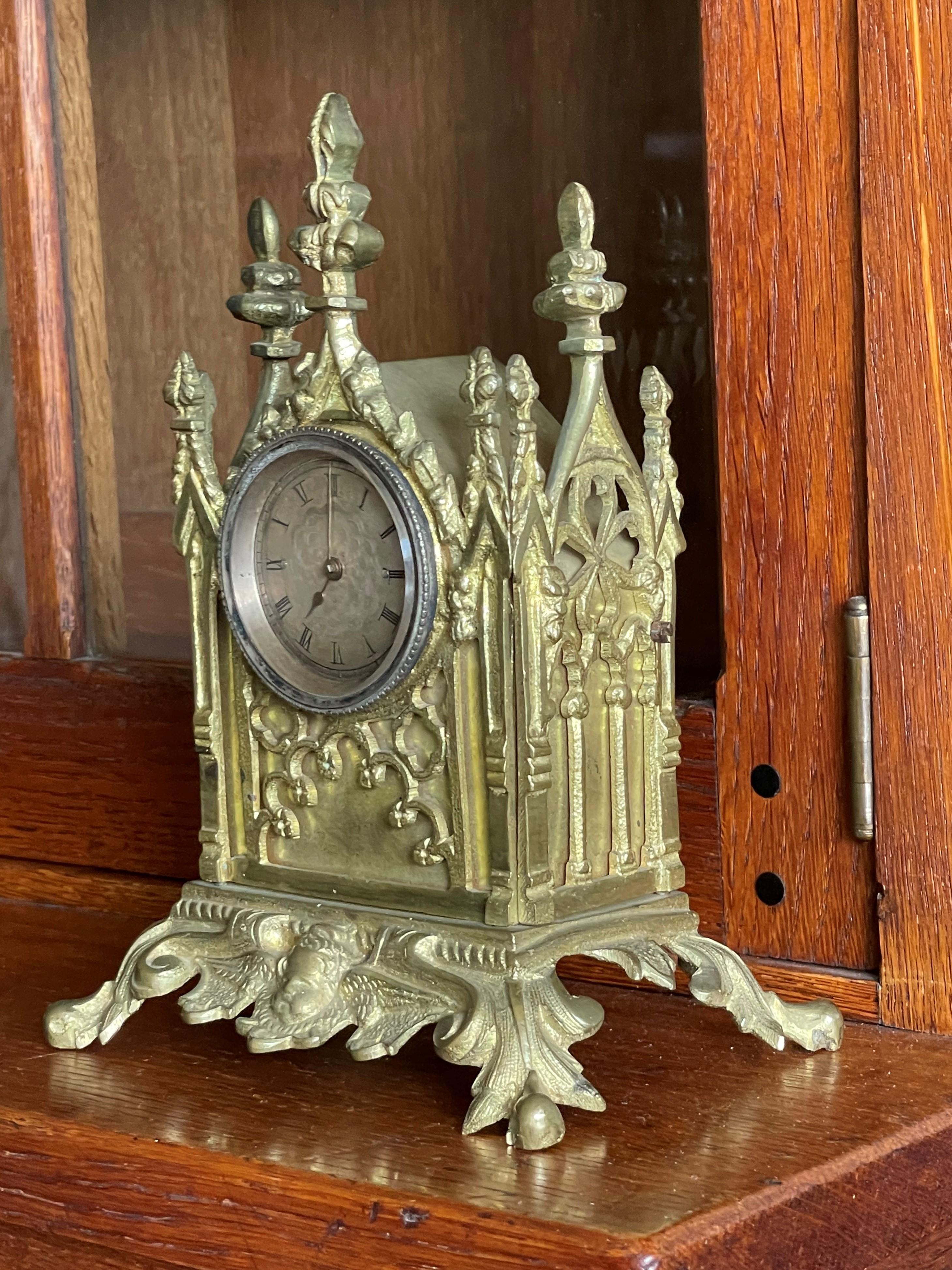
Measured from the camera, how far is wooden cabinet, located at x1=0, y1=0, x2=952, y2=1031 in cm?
120

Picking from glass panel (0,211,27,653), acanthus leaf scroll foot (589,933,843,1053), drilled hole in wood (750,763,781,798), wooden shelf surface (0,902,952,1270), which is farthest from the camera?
glass panel (0,211,27,653)

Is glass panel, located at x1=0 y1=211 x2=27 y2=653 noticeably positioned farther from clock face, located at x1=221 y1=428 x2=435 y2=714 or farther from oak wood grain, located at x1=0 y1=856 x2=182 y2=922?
clock face, located at x1=221 y1=428 x2=435 y2=714

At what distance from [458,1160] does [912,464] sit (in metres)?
0.56

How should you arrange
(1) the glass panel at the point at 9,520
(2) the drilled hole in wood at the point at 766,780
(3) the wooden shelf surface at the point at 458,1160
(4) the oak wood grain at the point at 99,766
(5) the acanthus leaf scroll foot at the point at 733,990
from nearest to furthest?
(3) the wooden shelf surface at the point at 458,1160
(5) the acanthus leaf scroll foot at the point at 733,990
(2) the drilled hole in wood at the point at 766,780
(4) the oak wood grain at the point at 99,766
(1) the glass panel at the point at 9,520

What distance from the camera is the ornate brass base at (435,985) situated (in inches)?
41.4

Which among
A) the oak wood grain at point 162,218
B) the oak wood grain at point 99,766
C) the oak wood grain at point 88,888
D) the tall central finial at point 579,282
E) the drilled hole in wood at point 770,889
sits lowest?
the oak wood grain at point 88,888

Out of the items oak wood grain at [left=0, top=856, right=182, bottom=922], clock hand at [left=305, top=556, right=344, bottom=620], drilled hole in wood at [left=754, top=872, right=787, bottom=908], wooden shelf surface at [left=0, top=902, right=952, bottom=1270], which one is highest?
clock hand at [left=305, top=556, right=344, bottom=620]

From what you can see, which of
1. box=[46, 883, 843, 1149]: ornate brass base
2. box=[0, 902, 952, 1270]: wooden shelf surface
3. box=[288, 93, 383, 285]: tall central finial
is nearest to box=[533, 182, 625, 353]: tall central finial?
box=[288, 93, 383, 285]: tall central finial

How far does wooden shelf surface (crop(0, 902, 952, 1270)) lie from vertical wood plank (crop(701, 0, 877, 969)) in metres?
0.13

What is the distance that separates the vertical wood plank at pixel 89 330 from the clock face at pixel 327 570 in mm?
595

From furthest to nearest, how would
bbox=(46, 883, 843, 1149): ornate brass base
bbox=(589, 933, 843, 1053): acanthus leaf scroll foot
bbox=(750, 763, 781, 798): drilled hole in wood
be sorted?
1. bbox=(750, 763, 781, 798): drilled hole in wood
2. bbox=(589, 933, 843, 1053): acanthus leaf scroll foot
3. bbox=(46, 883, 843, 1149): ornate brass base

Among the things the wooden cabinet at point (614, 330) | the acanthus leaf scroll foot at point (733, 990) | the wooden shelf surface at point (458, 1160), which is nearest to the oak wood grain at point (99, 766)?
the wooden cabinet at point (614, 330)

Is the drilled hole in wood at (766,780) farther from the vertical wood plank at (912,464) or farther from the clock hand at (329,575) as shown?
the clock hand at (329,575)

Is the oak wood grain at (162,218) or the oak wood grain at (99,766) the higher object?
the oak wood grain at (162,218)
